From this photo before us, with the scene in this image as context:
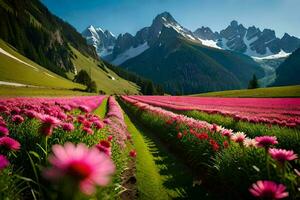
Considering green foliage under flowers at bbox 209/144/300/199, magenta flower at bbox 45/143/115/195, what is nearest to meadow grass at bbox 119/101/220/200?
green foliage under flowers at bbox 209/144/300/199

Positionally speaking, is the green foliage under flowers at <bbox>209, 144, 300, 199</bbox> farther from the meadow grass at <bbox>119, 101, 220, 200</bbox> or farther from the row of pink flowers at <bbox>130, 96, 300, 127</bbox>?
the row of pink flowers at <bbox>130, 96, 300, 127</bbox>

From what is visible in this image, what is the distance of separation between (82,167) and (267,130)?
40.7 ft

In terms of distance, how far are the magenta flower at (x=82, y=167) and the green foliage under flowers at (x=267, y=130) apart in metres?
8.48

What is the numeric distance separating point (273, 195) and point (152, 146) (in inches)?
549

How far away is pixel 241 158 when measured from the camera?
7.59 meters

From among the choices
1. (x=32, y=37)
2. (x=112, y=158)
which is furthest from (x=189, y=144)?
(x=32, y=37)

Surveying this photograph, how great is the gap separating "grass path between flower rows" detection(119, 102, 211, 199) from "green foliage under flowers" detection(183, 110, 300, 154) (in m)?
3.51

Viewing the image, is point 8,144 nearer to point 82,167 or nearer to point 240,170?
point 82,167

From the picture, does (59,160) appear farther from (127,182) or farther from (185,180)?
(185,180)

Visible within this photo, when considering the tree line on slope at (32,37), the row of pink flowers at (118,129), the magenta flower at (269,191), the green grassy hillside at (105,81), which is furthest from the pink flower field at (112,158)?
the green grassy hillside at (105,81)

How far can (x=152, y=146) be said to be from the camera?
1662cm

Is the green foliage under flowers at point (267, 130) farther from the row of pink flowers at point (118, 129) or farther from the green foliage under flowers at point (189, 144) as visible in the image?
the row of pink flowers at point (118, 129)

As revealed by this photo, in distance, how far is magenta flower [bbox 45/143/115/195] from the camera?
1805 millimetres

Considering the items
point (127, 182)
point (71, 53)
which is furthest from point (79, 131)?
point (71, 53)
